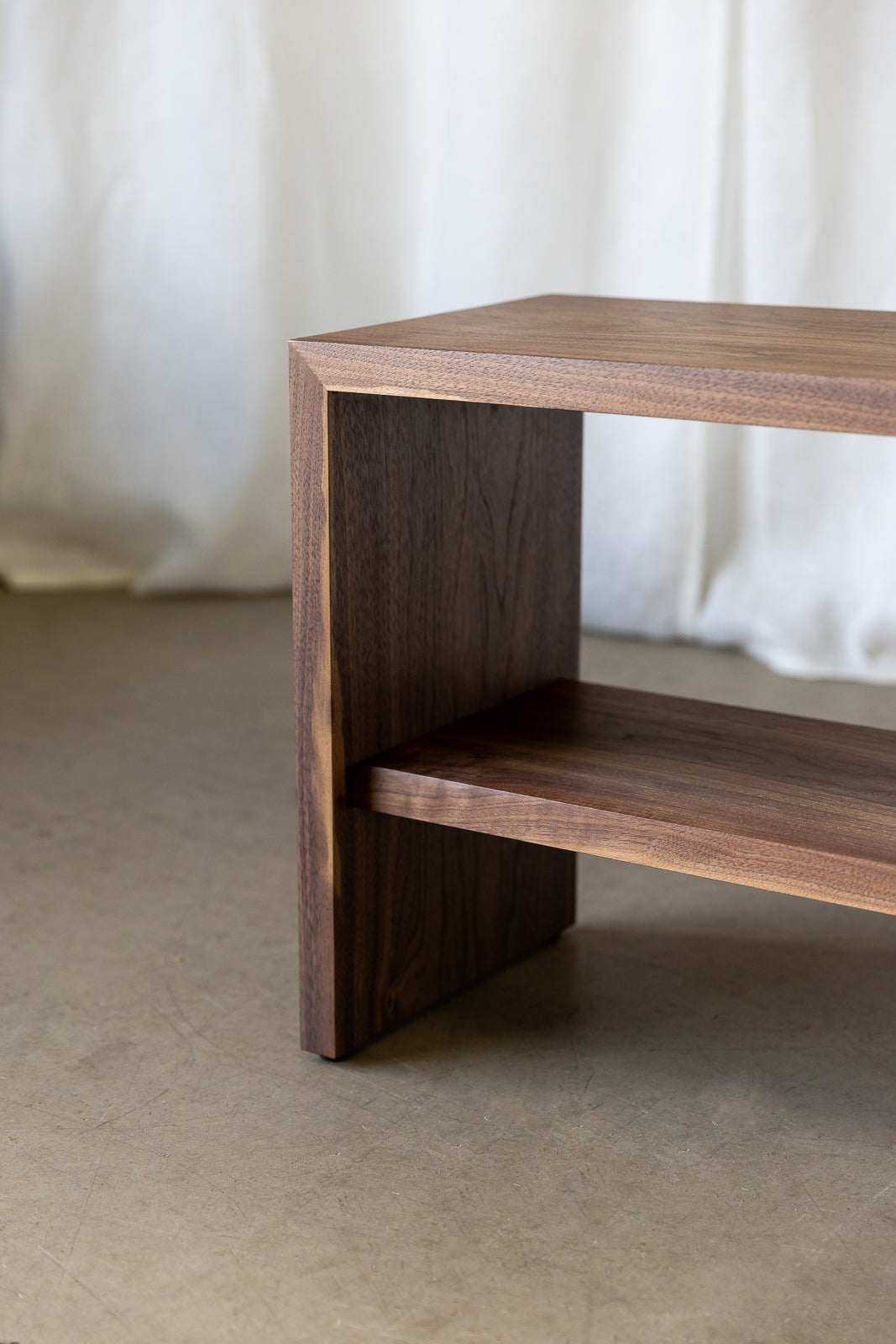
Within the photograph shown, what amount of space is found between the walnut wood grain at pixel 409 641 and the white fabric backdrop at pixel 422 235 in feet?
4.43

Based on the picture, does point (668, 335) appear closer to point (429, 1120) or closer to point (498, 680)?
point (498, 680)

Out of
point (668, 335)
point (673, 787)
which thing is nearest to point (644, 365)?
point (668, 335)

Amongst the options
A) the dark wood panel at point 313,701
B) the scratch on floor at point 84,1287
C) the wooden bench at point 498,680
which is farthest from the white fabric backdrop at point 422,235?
the scratch on floor at point 84,1287

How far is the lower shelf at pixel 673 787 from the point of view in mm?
1298

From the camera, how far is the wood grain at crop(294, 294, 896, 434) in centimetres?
118

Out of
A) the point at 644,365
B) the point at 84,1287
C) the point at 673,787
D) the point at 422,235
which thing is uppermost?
the point at 422,235

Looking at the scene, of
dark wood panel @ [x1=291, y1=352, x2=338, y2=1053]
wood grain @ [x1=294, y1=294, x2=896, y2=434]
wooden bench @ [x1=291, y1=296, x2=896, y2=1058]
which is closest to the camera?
wood grain @ [x1=294, y1=294, x2=896, y2=434]

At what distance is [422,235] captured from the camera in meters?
3.28

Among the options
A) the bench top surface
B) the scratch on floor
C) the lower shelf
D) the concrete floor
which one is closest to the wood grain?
the bench top surface

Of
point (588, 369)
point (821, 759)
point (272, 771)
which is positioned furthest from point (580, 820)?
point (272, 771)

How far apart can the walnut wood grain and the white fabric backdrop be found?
135 centimetres

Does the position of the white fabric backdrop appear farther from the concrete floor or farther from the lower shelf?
the lower shelf

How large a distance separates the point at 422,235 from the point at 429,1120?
89.0 inches

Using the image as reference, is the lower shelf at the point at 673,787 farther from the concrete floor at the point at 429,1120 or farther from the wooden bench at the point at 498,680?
the concrete floor at the point at 429,1120
